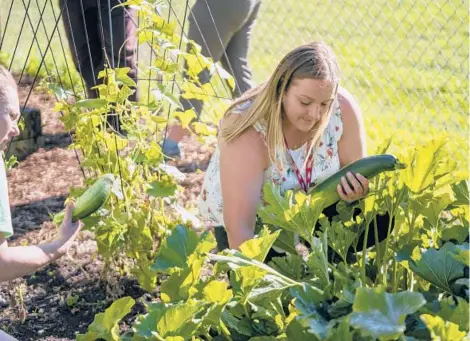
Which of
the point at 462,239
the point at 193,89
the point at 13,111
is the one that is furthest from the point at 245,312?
the point at 193,89

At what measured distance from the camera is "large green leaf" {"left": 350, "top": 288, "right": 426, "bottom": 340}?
142 cm

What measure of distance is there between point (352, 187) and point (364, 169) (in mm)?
72

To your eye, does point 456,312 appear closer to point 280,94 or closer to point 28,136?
point 280,94

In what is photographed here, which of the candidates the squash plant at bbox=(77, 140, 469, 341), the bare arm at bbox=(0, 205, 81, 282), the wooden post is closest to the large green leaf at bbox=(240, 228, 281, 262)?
the squash plant at bbox=(77, 140, 469, 341)

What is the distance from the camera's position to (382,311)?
1.46m

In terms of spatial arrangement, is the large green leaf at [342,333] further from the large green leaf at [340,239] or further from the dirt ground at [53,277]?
the dirt ground at [53,277]

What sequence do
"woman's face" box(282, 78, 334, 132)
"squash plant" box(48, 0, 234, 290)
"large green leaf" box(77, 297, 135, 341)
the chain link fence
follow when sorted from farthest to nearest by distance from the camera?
1. the chain link fence
2. "squash plant" box(48, 0, 234, 290)
3. "woman's face" box(282, 78, 334, 132)
4. "large green leaf" box(77, 297, 135, 341)

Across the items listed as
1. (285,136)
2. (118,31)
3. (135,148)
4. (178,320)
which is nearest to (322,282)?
(178,320)

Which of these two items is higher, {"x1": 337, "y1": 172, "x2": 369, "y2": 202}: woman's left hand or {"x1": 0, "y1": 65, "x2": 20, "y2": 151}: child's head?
{"x1": 0, "y1": 65, "x2": 20, "y2": 151}: child's head

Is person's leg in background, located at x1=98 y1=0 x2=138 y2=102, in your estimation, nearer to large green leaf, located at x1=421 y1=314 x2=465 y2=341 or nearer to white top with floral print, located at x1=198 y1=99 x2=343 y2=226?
white top with floral print, located at x1=198 y1=99 x2=343 y2=226

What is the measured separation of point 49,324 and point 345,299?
1795 millimetres

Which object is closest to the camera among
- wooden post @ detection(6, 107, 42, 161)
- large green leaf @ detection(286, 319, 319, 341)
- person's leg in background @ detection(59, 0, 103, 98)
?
large green leaf @ detection(286, 319, 319, 341)

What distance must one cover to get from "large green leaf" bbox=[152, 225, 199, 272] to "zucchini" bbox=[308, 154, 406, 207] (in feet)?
1.16

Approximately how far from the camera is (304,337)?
1.67 metres
